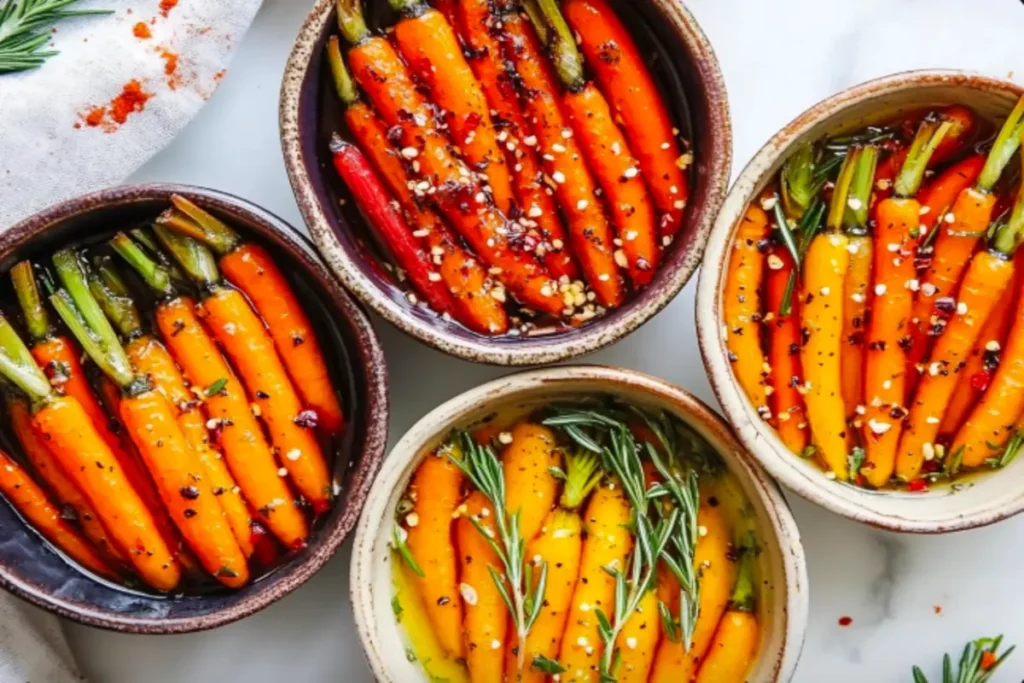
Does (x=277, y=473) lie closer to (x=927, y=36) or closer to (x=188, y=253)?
(x=188, y=253)

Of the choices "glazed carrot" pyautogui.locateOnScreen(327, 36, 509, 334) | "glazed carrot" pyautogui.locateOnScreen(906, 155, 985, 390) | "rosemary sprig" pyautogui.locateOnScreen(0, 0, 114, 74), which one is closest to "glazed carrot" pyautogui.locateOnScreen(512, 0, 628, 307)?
"glazed carrot" pyautogui.locateOnScreen(327, 36, 509, 334)

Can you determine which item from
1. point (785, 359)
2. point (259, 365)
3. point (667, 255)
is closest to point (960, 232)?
point (785, 359)

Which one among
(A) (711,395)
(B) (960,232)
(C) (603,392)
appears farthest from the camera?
(A) (711,395)

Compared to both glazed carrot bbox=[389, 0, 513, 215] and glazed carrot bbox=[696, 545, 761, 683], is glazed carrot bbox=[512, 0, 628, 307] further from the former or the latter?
glazed carrot bbox=[696, 545, 761, 683]

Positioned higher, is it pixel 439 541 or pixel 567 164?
pixel 567 164

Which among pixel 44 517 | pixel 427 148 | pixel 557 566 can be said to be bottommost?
pixel 557 566

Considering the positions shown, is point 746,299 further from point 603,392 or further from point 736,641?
point 736,641

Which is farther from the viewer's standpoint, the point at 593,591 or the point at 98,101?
the point at 98,101

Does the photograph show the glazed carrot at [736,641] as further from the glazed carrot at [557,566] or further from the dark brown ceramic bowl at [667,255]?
the dark brown ceramic bowl at [667,255]
